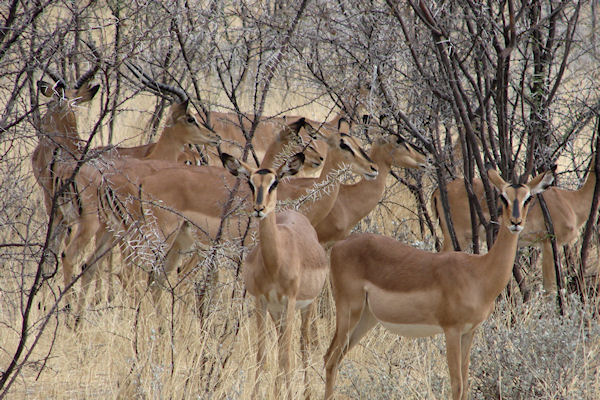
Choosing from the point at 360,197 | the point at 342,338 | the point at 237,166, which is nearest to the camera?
the point at 342,338

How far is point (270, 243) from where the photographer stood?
4777mm

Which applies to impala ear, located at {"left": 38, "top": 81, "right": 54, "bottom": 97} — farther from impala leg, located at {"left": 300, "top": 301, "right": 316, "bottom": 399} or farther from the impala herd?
impala leg, located at {"left": 300, "top": 301, "right": 316, "bottom": 399}

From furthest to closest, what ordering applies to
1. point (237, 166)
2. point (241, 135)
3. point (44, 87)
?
point (241, 135) → point (44, 87) → point (237, 166)

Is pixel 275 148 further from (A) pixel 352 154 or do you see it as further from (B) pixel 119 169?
(B) pixel 119 169

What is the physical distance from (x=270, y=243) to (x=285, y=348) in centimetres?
61

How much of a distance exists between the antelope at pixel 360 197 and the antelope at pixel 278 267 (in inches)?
56.7

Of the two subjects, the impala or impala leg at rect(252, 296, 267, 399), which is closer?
impala leg at rect(252, 296, 267, 399)

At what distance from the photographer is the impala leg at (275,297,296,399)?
4516 mm

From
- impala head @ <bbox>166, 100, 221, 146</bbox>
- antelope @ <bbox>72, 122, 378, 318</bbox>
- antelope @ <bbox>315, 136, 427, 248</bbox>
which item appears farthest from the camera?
impala head @ <bbox>166, 100, 221, 146</bbox>

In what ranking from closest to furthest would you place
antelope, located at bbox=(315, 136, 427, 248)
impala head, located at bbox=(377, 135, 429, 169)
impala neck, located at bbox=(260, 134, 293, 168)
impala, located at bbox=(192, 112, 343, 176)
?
impala neck, located at bbox=(260, 134, 293, 168) < antelope, located at bbox=(315, 136, 427, 248) < impala head, located at bbox=(377, 135, 429, 169) < impala, located at bbox=(192, 112, 343, 176)

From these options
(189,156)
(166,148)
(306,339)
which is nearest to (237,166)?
(306,339)

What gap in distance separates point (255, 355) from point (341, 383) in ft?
1.90

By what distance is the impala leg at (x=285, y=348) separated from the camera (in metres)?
4.52

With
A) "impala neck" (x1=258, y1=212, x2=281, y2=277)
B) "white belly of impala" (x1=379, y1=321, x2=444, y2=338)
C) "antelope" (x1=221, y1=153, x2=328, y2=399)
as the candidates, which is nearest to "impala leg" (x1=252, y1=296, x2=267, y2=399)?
"antelope" (x1=221, y1=153, x2=328, y2=399)
